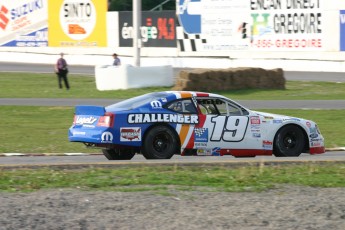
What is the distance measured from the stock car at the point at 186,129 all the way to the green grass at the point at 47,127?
110 inches

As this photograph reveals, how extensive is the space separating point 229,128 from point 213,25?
32.5 meters

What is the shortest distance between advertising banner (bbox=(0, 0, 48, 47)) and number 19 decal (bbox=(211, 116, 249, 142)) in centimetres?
3942

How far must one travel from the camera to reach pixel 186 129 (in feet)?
48.4

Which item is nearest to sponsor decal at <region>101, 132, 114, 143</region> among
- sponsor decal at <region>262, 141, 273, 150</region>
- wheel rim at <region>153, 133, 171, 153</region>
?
wheel rim at <region>153, 133, 171, 153</region>

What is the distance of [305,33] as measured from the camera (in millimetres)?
43656

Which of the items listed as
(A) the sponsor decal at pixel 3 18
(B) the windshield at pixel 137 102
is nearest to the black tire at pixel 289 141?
(B) the windshield at pixel 137 102

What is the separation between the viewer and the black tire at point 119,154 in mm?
15180

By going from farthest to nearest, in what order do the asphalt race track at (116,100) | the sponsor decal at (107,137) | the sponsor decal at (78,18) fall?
1. the sponsor decal at (78,18)
2. the sponsor decal at (107,137)
3. the asphalt race track at (116,100)

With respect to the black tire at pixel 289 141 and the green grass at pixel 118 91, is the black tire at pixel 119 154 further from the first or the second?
the green grass at pixel 118 91

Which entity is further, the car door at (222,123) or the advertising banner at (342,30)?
the advertising banner at (342,30)

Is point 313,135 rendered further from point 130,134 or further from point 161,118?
point 130,134

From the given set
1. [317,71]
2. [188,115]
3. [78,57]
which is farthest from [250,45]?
[188,115]

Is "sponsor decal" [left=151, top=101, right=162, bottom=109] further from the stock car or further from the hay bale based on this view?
the hay bale

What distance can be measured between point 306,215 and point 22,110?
721 inches
